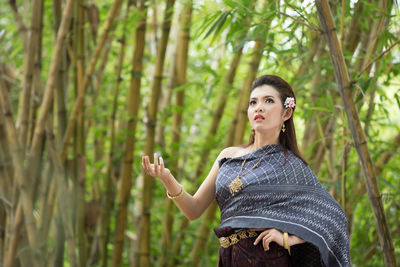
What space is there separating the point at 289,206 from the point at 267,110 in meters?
0.30

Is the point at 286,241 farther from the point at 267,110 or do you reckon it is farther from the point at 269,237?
the point at 267,110

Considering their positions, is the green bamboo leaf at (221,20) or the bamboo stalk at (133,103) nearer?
the green bamboo leaf at (221,20)

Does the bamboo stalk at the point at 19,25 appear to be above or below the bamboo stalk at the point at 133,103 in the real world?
above

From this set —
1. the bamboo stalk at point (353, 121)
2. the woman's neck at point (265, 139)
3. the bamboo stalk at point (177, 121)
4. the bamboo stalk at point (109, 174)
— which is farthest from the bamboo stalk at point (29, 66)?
the bamboo stalk at point (353, 121)

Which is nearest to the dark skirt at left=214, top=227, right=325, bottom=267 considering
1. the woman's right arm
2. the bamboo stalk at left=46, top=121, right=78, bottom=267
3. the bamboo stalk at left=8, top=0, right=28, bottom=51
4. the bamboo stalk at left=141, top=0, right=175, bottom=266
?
the woman's right arm

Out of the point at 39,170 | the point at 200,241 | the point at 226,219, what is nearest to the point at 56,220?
the point at 39,170

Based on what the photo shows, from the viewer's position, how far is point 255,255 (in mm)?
1311

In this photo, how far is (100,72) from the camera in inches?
111

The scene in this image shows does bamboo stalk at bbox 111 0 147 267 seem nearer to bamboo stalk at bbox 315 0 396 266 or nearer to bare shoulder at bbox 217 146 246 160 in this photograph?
bare shoulder at bbox 217 146 246 160

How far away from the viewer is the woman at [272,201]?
4.22 feet

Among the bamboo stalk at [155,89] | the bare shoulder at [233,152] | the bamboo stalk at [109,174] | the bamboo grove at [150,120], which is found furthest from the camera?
the bamboo stalk at [109,174]

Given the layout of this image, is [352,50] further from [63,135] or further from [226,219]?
[63,135]

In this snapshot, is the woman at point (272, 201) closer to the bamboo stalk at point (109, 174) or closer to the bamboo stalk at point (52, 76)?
the bamboo stalk at point (52, 76)

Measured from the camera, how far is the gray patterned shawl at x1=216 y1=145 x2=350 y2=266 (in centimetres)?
128
